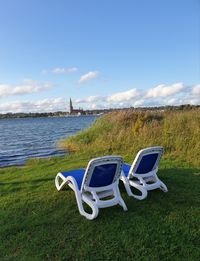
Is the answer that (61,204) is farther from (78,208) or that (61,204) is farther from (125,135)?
(125,135)

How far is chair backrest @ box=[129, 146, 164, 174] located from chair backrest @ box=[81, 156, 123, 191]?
26.6 inches

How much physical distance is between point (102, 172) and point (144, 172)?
126 centimetres

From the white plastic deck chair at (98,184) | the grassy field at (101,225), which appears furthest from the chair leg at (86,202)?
the grassy field at (101,225)

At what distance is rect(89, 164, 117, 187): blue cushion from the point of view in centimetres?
464

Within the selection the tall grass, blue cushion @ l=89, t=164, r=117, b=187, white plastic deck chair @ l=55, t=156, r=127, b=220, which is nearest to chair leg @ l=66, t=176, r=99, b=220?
white plastic deck chair @ l=55, t=156, r=127, b=220

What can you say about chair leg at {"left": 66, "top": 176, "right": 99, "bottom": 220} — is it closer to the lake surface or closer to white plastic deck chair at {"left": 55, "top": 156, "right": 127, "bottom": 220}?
white plastic deck chair at {"left": 55, "top": 156, "right": 127, "bottom": 220}

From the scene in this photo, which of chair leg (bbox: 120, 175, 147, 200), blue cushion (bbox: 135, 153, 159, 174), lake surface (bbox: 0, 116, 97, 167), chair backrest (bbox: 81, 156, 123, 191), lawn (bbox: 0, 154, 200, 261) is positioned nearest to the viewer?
lawn (bbox: 0, 154, 200, 261)

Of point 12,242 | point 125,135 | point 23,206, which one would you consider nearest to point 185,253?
point 12,242

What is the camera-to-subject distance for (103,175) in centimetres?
473

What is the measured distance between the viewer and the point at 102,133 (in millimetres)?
15359

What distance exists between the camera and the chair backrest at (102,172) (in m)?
4.57

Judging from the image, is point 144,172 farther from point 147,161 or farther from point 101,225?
point 101,225

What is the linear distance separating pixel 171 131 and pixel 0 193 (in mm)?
7122

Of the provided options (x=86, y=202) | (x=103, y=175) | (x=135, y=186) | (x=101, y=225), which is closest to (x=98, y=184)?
(x=103, y=175)
